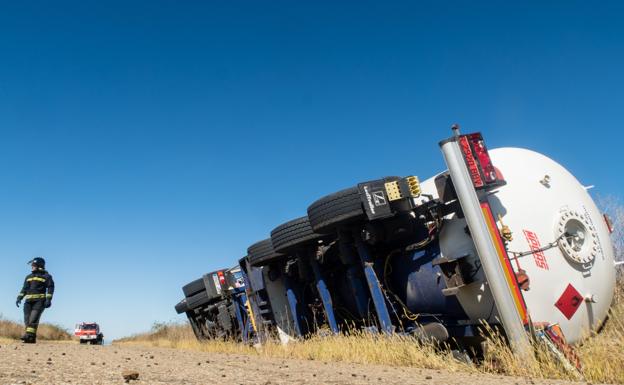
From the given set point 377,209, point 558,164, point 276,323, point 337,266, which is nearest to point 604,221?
point 558,164

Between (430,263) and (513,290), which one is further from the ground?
(430,263)

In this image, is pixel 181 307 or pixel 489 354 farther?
pixel 181 307

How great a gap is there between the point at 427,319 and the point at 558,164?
2.48 m

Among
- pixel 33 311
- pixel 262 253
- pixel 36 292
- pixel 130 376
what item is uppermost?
pixel 36 292

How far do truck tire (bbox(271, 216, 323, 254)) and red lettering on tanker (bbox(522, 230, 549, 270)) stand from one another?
2.74 m

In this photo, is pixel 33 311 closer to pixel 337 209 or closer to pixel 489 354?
pixel 337 209

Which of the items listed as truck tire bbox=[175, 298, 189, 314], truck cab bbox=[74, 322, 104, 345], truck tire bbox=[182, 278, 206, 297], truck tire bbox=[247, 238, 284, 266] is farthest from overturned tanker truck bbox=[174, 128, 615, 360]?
truck cab bbox=[74, 322, 104, 345]

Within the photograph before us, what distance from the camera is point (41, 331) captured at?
74.3ft

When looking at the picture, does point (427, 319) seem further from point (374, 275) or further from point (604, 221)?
point (604, 221)

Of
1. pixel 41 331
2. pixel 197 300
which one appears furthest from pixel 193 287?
pixel 41 331

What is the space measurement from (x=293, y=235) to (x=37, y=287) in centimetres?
502

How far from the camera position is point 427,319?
621cm

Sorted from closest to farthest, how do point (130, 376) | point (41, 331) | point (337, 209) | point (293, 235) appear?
1. point (130, 376)
2. point (337, 209)
3. point (293, 235)
4. point (41, 331)

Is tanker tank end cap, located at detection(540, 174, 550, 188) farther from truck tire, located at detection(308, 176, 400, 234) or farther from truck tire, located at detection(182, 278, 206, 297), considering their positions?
truck tire, located at detection(182, 278, 206, 297)
